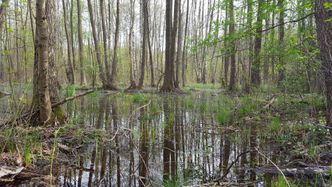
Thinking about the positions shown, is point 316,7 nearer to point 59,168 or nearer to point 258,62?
point 59,168

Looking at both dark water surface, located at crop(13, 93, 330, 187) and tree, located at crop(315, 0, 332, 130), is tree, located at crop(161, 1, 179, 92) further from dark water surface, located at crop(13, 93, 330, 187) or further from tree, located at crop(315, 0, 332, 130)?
tree, located at crop(315, 0, 332, 130)

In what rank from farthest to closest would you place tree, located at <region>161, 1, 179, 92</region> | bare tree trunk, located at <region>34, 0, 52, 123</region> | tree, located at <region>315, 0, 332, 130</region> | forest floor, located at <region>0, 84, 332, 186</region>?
tree, located at <region>161, 1, 179, 92</region>, bare tree trunk, located at <region>34, 0, 52, 123</region>, tree, located at <region>315, 0, 332, 130</region>, forest floor, located at <region>0, 84, 332, 186</region>

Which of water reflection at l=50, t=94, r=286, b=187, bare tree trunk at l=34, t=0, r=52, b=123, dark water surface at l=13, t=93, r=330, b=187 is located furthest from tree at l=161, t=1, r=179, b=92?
bare tree trunk at l=34, t=0, r=52, b=123

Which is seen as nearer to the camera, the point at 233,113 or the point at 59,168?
the point at 59,168

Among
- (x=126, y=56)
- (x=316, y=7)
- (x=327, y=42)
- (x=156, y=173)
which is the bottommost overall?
(x=156, y=173)

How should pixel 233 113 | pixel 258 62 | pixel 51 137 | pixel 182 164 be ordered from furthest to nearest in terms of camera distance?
1. pixel 258 62
2. pixel 233 113
3. pixel 51 137
4. pixel 182 164

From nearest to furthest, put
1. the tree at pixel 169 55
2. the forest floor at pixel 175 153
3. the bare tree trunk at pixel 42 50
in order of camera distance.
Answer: the forest floor at pixel 175 153, the bare tree trunk at pixel 42 50, the tree at pixel 169 55

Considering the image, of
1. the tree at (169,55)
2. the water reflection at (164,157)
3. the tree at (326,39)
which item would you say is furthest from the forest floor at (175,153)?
the tree at (169,55)

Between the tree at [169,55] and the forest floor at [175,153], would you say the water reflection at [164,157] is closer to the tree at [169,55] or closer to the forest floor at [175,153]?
the forest floor at [175,153]

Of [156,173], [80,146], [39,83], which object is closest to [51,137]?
[80,146]

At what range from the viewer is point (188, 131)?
505cm

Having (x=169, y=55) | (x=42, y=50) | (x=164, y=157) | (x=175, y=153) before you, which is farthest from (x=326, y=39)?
(x=169, y=55)

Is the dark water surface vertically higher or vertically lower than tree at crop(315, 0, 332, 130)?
lower

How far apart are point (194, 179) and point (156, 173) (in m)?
0.48
